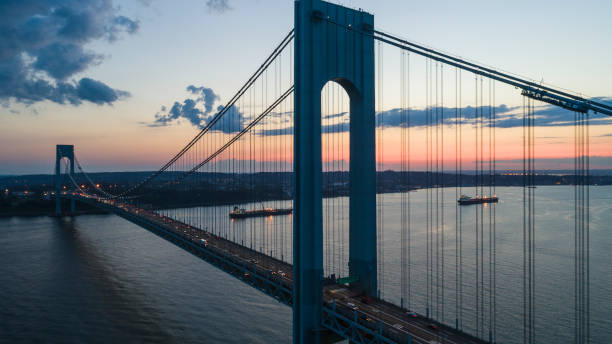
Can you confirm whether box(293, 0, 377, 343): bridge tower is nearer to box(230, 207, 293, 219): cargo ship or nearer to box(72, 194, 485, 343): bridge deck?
box(72, 194, 485, 343): bridge deck

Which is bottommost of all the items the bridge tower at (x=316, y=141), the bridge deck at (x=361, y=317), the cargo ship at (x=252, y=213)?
the cargo ship at (x=252, y=213)

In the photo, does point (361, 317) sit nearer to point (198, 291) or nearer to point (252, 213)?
point (198, 291)

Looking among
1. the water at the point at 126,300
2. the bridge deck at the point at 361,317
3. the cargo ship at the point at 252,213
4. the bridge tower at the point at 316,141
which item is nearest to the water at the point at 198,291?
the water at the point at 126,300

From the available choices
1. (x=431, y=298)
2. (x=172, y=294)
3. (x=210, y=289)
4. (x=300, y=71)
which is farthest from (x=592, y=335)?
(x=172, y=294)

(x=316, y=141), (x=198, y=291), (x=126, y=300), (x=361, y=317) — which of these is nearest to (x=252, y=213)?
(x=198, y=291)

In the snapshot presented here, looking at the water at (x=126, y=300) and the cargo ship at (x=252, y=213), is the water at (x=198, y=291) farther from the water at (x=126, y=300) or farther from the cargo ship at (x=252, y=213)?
the cargo ship at (x=252, y=213)

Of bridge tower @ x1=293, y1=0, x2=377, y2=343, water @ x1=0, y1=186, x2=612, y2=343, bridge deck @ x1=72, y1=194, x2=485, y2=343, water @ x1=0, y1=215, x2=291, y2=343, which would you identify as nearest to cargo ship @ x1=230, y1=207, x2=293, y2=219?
water @ x1=0, y1=186, x2=612, y2=343
